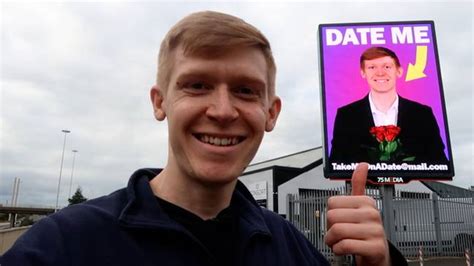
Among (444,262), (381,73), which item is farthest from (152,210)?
(444,262)

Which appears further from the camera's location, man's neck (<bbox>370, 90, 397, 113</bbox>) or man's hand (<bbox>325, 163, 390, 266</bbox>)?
man's neck (<bbox>370, 90, 397, 113</bbox>)

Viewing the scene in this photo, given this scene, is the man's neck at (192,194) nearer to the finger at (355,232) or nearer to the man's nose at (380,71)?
the finger at (355,232)

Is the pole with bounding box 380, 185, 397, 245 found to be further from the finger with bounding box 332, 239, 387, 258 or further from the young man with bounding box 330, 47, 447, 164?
the finger with bounding box 332, 239, 387, 258

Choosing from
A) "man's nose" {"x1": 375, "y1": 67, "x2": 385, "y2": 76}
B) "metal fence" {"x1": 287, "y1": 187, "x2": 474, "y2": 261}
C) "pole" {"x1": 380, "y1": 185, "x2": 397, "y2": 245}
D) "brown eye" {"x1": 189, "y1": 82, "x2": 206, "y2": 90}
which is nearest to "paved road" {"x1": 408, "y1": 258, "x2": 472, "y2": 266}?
"metal fence" {"x1": 287, "y1": 187, "x2": 474, "y2": 261}

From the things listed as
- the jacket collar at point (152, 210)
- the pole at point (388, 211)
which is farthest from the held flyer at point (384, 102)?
the jacket collar at point (152, 210)

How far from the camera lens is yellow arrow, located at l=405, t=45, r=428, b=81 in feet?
33.5

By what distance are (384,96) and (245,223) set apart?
905 cm

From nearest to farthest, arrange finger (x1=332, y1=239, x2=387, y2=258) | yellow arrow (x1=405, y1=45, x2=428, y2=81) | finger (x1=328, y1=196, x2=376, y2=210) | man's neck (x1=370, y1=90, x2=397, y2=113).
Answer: finger (x1=332, y1=239, x2=387, y2=258)
finger (x1=328, y1=196, x2=376, y2=210)
man's neck (x1=370, y1=90, x2=397, y2=113)
yellow arrow (x1=405, y1=45, x2=428, y2=81)

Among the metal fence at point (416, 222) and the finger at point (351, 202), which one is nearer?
the finger at point (351, 202)

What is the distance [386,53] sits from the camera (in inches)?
411

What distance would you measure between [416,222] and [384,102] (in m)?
4.76

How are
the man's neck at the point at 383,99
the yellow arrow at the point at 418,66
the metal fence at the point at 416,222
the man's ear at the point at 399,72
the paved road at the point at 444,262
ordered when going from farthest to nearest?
the paved road at the point at 444,262
the metal fence at the point at 416,222
the man's ear at the point at 399,72
the yellow arrow at the point at 418,66
the man's neck at the point at 383,99

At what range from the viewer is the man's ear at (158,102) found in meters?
1.91

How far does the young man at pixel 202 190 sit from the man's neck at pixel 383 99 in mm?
8650
